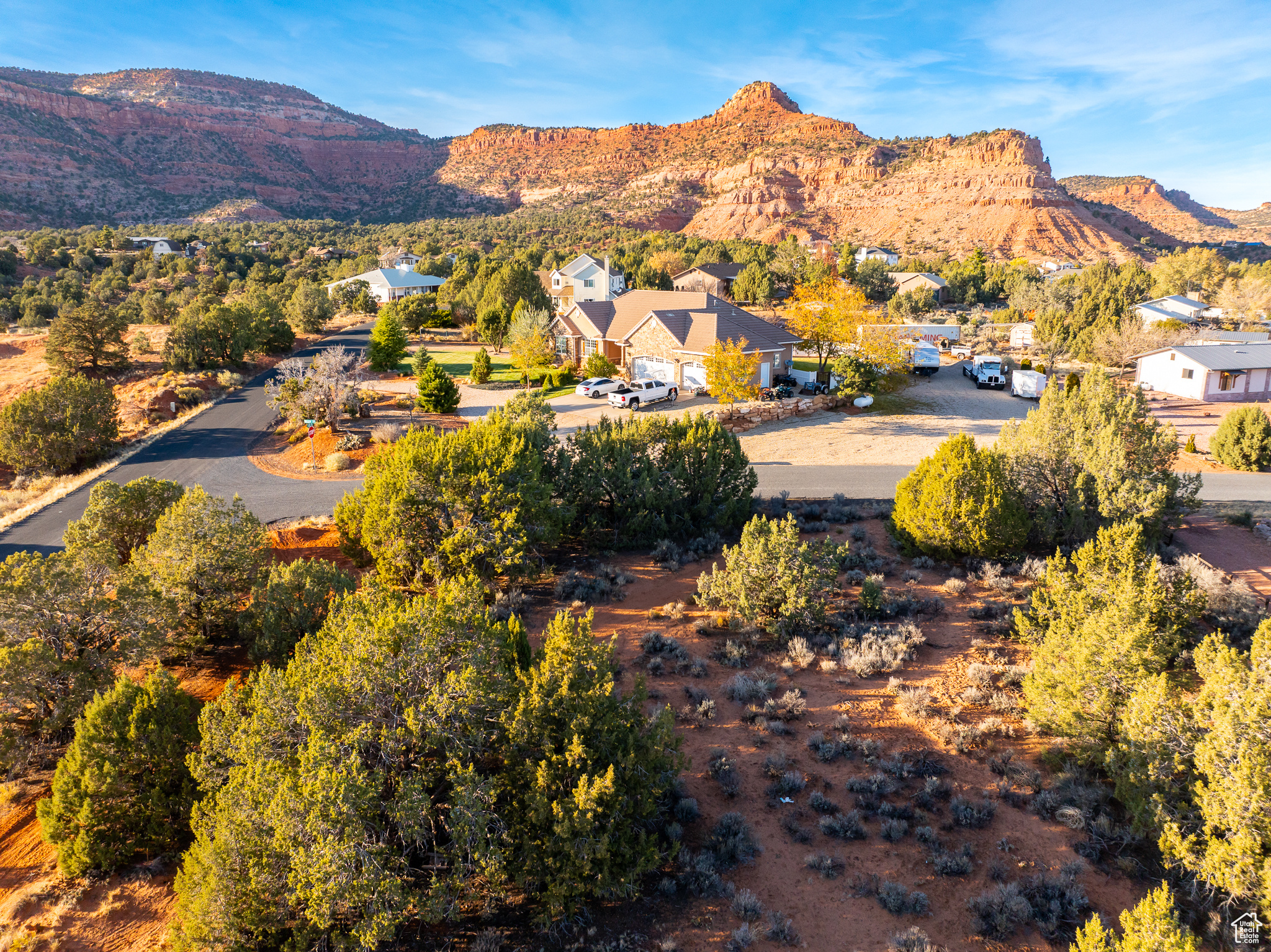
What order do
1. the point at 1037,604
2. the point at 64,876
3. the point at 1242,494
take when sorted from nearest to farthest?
the point at 64,876
the point at 1037,604
the point at 1242,494

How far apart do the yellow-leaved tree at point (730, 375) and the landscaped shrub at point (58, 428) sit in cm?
2767

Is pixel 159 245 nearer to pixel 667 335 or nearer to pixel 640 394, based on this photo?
pixel 667 335

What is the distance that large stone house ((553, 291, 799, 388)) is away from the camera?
37.2m

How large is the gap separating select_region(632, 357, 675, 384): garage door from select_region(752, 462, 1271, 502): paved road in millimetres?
13645

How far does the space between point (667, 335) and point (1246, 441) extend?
26903mm

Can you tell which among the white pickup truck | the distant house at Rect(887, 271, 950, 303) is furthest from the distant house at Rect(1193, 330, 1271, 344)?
the white pickup truck

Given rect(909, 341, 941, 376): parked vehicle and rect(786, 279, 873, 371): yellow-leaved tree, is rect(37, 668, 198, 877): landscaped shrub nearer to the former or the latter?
rect(786, 279, 873, 371): yellow-leaved tree

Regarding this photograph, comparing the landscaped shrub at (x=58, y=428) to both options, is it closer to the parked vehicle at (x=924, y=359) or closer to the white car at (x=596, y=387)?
the white car at (x=596, y=387)

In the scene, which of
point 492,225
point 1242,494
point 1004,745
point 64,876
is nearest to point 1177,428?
point 1242,494

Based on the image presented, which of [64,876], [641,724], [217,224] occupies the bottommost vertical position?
[64,876]

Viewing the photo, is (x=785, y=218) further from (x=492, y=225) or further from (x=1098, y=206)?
(x=1098, y=206)

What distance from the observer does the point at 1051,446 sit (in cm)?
1838

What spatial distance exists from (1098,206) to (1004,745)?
173 meters

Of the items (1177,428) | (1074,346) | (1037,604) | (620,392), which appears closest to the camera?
(1037,604)
